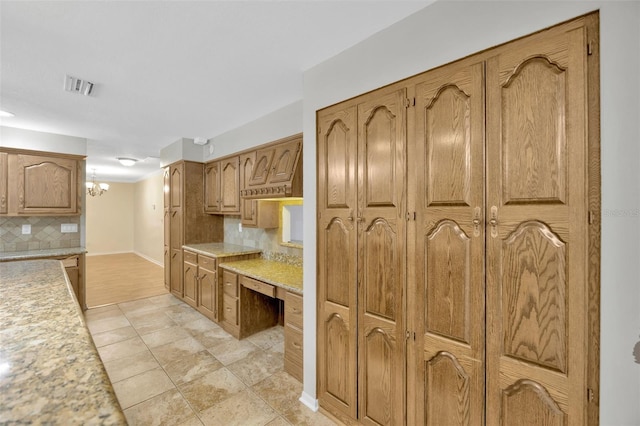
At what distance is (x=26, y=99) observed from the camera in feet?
8.74

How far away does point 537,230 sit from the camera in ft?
3.84

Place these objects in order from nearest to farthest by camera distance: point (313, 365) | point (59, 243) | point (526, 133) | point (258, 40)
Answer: point (526, 133), point (258, 40), point (313, 365), point (59, 243)

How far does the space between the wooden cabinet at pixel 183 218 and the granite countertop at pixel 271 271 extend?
4.02ft

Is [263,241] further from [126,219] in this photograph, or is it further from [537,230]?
[126,219]

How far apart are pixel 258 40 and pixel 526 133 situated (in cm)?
162

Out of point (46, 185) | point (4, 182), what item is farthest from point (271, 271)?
point (4, 182)

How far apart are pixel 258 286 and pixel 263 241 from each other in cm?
102

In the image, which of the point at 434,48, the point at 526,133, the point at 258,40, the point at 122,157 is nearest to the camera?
the point at 526,133

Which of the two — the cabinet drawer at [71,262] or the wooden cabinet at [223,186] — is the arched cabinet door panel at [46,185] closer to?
the cabinet drawer at [71,262]

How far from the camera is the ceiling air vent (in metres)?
2.26

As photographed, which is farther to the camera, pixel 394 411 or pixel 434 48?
pixel 394 411

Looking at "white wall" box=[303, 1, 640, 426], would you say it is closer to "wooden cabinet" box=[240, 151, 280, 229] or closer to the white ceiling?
the white ceiling
